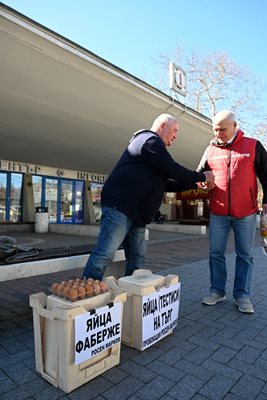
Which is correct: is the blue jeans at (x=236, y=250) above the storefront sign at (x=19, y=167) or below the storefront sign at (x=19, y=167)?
below

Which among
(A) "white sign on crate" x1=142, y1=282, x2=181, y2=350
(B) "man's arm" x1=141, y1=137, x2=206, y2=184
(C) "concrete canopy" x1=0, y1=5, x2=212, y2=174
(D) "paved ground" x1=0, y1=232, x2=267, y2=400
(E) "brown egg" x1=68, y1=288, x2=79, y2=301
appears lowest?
(D) "paved ground" x1=0, y1=232, x2=267, y2=400

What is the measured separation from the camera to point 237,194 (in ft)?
10.8

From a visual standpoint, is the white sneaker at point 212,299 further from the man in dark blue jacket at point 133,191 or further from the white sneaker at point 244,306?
the man in dark blue jacket at point 133,191

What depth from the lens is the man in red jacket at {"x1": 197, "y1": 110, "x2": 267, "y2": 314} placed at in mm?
3291

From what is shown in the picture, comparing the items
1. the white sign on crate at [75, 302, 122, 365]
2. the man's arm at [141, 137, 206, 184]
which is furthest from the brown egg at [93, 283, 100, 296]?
the man's arm at [141, 137, 206, 184]

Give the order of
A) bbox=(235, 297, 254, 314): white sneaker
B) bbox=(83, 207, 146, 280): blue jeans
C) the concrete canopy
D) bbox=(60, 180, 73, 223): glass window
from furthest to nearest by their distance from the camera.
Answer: bbox=(60, 180, 73, 223): glass window, the concrete canopy, bbox=(235, 297, 254, 314): white sneaker, bbox=(83, 207, 146, 280): blue jeans

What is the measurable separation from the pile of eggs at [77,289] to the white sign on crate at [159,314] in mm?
417

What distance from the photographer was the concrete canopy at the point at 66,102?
5.14 meters

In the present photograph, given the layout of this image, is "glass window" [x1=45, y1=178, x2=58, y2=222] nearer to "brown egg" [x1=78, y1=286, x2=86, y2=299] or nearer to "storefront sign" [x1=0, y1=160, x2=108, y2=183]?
"storefront sign" [x1=0, y1=160, x2=108, y2=183]

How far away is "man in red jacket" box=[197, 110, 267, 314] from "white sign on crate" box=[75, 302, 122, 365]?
5.78 ft

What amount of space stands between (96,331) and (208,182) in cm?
186

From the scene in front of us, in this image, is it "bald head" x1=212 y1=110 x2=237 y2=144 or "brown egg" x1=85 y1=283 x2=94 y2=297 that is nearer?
"brown egg" x1=85 y1=283 x2=94 y2=297

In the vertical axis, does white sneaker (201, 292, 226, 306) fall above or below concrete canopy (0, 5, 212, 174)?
below

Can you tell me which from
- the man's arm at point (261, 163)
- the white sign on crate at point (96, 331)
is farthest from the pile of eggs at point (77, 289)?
the man's arm at point (261, 163)
